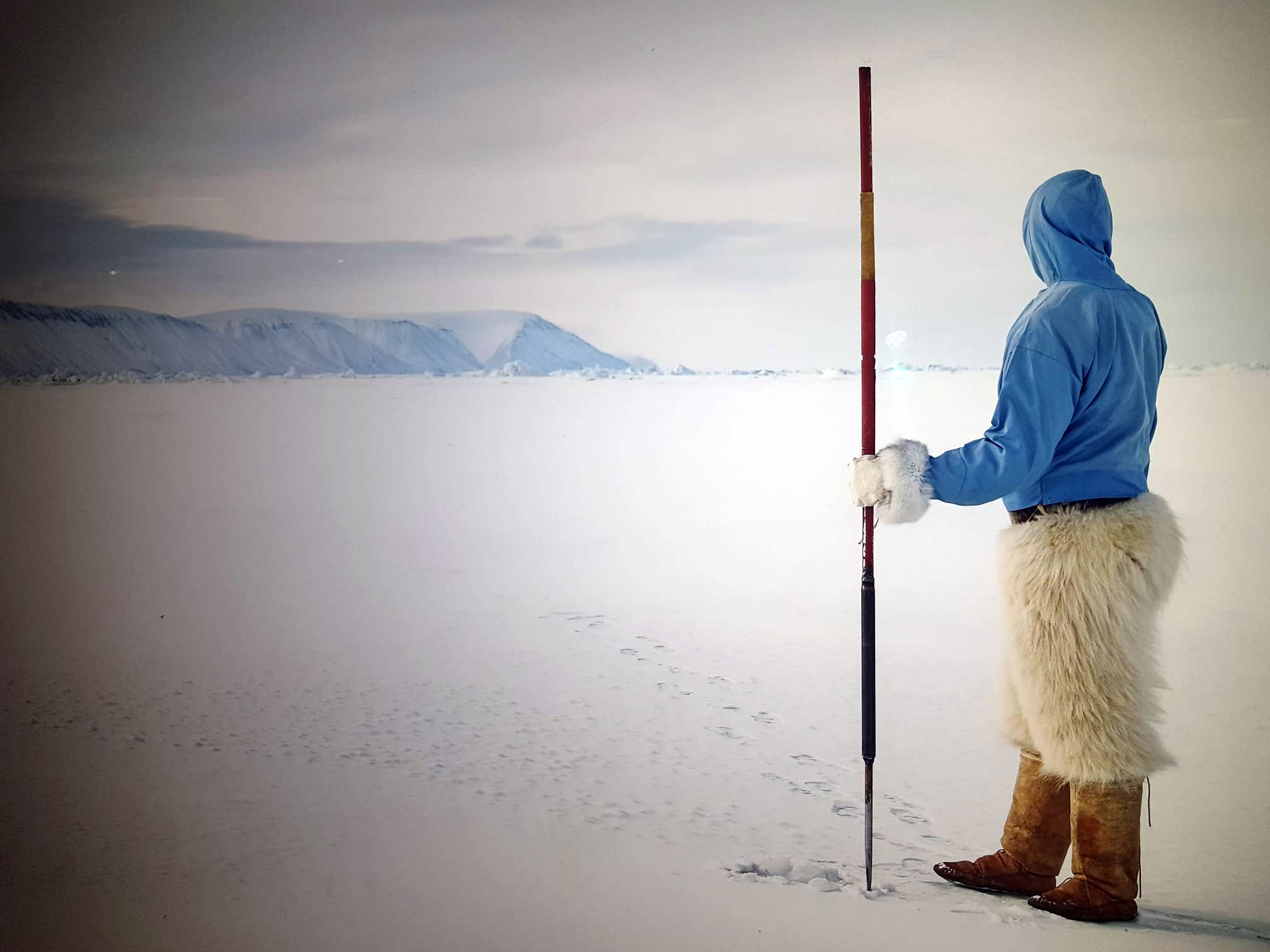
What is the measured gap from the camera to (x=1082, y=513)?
1.53 meters

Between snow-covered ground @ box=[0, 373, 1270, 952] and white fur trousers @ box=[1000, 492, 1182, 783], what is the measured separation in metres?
0.27

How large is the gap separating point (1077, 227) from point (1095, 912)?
0.99 metres

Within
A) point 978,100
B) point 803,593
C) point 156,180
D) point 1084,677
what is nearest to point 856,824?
point 1084,677

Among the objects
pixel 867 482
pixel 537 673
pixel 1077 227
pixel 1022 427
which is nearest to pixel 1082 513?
pixel 1022 427

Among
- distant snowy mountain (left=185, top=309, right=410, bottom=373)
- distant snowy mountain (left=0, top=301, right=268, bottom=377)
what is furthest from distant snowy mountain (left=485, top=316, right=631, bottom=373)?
distant snowy mountain (left=0, top=301, right=268, bottom=377)

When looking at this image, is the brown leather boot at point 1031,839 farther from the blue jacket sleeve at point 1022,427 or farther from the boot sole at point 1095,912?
the blue jacket sleeve at point 1022,427

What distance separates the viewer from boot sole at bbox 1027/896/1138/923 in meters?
1.54

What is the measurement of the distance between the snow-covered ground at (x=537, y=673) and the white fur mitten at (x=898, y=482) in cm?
63

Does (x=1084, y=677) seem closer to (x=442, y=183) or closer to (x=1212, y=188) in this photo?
(x=1212, y=188)

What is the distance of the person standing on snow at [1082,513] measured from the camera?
1492 mm

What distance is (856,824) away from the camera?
198 centimetres

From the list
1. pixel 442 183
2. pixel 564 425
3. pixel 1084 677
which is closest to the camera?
pixel 1084 677

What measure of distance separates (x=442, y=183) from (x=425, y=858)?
1910mm

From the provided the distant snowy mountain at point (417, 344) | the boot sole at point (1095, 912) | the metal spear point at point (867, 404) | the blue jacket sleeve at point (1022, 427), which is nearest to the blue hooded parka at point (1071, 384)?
the blue jacket sleeve at point (1022, 427)
